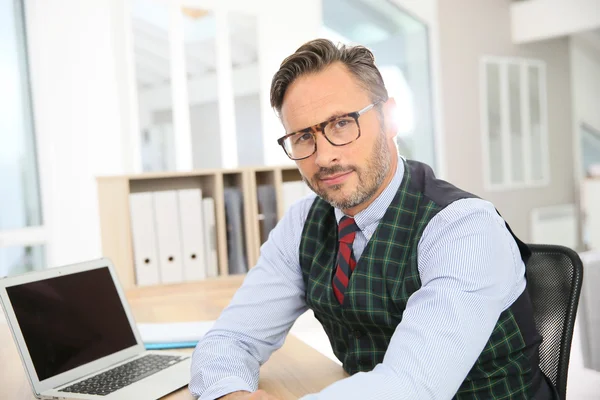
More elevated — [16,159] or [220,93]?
[220,93]

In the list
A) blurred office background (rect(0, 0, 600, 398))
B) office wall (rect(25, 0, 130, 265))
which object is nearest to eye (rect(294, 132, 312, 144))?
blurred office background (rect(0, 0, 600, 398))

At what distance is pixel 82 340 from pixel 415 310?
0.66 meters

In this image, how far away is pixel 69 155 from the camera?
360 centimetres

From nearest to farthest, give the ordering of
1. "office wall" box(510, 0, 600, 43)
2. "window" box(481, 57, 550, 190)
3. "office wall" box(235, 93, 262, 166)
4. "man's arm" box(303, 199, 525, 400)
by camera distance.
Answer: "man's arm" box(303, 199, 525, 400) < "office wall" box(235, 93, 262, 166) < "office wall" box(510, 0, 600, 43) < "window" box(481, 57, 550, 190)

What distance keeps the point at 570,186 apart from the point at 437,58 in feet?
8.06

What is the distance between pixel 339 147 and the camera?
1.15 m

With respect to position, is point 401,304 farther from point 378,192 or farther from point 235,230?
point 235,230

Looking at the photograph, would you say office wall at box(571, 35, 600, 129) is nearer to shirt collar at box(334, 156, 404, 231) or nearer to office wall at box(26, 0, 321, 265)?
office wall at box(26, 0, 321, 265)

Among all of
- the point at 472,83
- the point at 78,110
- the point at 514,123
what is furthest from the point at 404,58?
the point at 78,110

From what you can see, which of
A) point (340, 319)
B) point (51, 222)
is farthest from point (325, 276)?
point (51, 222)

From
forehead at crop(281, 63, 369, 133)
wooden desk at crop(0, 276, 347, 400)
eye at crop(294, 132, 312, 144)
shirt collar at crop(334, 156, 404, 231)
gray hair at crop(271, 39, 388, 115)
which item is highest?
gray hair at crop(271, 39, 388, 115)

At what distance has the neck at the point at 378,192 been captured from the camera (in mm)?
1174

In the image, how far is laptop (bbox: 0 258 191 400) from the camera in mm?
1095

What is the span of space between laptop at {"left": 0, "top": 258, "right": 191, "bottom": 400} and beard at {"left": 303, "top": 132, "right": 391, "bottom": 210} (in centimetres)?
43
